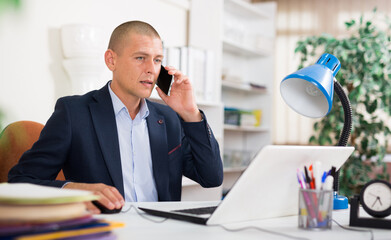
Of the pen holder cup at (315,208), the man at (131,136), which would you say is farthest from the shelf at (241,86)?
the pen holder cup at (315,208)

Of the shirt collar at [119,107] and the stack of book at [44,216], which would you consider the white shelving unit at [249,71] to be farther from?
the stack of book at [44,216]

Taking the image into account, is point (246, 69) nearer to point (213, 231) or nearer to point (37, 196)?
point (213, 231)

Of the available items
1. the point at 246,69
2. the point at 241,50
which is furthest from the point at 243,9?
the point at 246,69

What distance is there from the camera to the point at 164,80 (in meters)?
1.75

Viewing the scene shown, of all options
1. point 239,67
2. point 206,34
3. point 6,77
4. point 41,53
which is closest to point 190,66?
point 206,34

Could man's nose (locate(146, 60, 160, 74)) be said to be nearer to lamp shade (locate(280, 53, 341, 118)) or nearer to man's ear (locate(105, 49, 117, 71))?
man's ear (locate(105, 49, 117, 71))

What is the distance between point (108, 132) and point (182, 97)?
0.94 ft

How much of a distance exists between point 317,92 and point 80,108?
81 centimetres

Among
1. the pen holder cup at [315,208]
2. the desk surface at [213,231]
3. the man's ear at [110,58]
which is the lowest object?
the desk surface at [213,231]

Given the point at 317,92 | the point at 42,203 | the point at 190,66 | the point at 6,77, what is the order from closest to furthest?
1. the point at 42,203
2. the point at 317,92
3. the point at 6,77
4. the point at 190,66

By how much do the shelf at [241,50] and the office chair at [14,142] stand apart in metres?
2.23

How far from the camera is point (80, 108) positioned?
166cm

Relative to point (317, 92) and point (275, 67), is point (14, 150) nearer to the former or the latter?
point (317, 92)

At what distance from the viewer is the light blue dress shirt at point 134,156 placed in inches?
67.0
